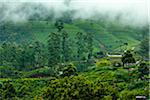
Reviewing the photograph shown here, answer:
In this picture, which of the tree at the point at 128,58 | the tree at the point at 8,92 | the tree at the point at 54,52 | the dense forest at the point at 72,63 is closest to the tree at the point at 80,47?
the dense forest at the point at 72,63

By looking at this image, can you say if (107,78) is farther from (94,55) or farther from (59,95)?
(94,55)

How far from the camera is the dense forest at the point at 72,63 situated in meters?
60.5

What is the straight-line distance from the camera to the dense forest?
60531mm

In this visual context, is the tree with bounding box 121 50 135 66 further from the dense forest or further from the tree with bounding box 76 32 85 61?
the tree with bounding box 76 32 85 61

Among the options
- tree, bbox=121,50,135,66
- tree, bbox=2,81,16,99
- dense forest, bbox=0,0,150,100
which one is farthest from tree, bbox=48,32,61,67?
tree, bbox=2,81,16,99

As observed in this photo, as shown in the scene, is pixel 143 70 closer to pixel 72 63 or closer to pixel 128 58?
pixel 128 58

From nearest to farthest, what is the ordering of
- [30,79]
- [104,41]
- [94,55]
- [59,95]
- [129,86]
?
[59,95] → [129,86] → [30,79] → [94,55] → [104,41]

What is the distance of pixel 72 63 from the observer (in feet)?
398

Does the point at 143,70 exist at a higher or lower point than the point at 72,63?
higher

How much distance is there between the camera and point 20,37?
177875 millimetres

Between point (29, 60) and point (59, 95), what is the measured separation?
66.9 m

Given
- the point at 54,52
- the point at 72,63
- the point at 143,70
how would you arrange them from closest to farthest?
the point at 143,70 → the point at 54,52 → the point at 72,63

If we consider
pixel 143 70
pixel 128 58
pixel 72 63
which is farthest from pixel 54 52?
pixel 143 70

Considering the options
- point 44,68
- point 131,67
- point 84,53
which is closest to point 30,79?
point 44,68
